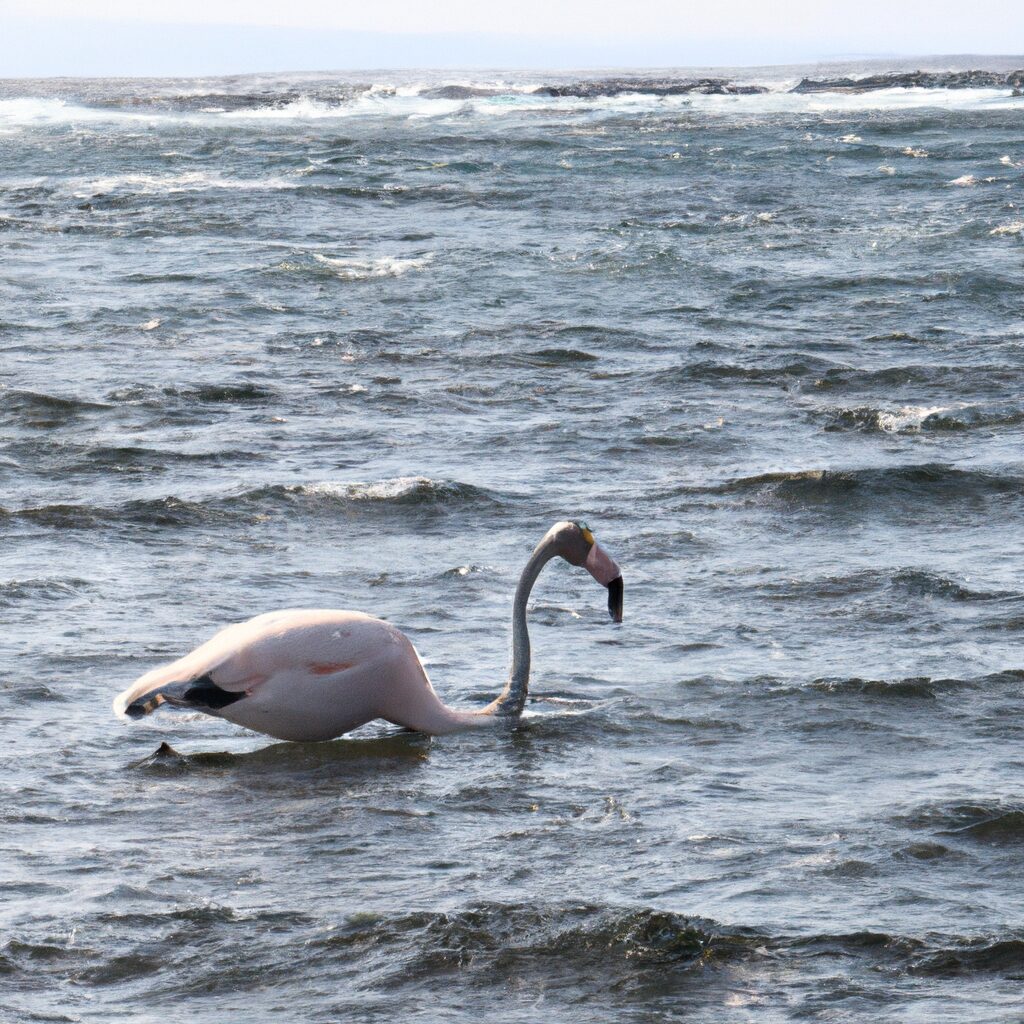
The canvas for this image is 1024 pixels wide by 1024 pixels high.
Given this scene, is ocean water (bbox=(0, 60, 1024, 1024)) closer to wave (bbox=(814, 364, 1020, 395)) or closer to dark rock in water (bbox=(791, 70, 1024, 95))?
wave (bbox=(814, 364, 1020, 395))

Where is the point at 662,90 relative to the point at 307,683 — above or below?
above

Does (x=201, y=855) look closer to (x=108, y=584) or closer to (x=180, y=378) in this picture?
(x=108, y=584)

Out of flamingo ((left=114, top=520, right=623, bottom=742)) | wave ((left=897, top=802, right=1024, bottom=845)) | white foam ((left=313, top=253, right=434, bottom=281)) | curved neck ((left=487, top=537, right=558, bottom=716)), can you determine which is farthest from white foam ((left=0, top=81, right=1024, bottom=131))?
wave ((left=897, top=802, right=1024, bottom=845))

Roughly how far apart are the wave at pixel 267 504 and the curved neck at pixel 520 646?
3428 millimetres

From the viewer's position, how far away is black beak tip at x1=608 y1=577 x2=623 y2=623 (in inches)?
308

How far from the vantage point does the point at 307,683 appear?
7121 millimetres

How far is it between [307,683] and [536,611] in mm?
2371

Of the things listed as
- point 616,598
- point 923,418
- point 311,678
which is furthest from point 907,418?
point 311,678

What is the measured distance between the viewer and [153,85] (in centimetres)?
9225

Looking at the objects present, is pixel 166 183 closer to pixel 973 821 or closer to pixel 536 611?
pixel 536 611

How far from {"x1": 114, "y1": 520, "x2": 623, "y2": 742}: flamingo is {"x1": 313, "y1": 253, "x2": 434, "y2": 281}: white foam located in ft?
44.4

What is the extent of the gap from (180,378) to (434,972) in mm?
10395

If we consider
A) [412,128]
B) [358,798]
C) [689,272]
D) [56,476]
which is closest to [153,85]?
[412,128]

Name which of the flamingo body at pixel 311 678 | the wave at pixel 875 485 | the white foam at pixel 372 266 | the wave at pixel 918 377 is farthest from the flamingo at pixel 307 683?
the white foam at pixel 372 266
